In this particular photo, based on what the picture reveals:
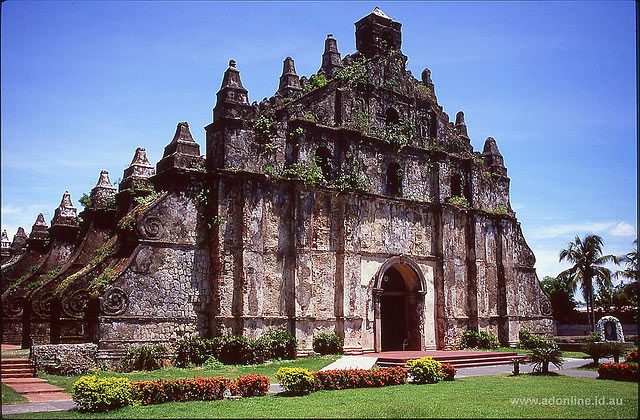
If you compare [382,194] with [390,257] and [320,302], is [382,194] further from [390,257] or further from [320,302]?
[320,302]

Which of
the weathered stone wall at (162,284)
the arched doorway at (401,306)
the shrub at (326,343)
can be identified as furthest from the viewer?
the arched doorway at (401,306)

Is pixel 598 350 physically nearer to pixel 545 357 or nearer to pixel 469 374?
pixel 545 357

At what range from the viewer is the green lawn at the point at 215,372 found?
680 inches

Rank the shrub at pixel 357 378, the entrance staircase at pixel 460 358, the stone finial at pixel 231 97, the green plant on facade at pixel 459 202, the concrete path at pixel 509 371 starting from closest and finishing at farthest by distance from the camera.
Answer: the shrub at pixel 357 378, the concrete path at pixel 509 371, the entrance staircase at pixel 460 358, the stone finial at pixel 231 97, the green plant on facade at pixel 459 202

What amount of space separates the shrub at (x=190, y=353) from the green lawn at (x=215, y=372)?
0.51 m

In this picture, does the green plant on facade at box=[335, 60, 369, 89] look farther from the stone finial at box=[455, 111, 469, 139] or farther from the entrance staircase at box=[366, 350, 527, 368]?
the entrance staircase at box=[366, 350, 527, 368]

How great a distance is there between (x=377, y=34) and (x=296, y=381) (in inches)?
748

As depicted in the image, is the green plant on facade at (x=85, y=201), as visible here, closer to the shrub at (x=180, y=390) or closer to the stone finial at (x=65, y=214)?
the stone finial at (x=65, y=214)

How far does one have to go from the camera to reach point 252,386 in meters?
14.8

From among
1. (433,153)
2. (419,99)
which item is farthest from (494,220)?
(419,99)

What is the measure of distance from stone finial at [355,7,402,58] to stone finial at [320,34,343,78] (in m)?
1.62

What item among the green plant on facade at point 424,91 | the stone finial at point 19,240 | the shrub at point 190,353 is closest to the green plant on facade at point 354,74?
the green plant on facade at point 424,91

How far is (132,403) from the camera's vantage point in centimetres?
1311

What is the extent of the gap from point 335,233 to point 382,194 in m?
Result: 3.33
